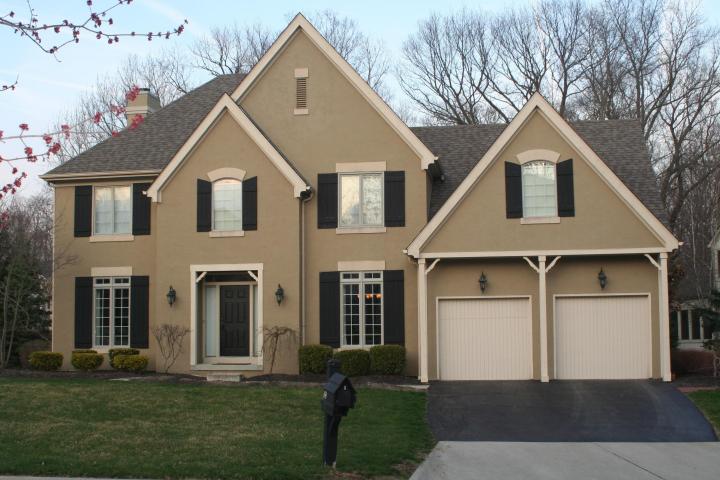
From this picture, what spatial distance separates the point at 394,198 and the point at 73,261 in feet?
29.3

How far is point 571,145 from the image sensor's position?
18.4 metres

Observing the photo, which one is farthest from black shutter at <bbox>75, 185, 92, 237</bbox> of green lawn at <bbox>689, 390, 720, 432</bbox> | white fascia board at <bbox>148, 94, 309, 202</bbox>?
green lawn at <bbox>689, 390, 720, 432</bbox>

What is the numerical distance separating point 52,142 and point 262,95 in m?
14.2

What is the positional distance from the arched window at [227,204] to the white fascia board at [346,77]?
235 cm

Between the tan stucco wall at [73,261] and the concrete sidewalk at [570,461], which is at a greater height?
the tan stucco wall at [73,261]

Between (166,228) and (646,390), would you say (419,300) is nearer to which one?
(646,390)

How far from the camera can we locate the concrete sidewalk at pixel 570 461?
10.2 m

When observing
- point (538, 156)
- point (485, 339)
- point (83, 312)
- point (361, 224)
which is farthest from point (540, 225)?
point (83, 312)

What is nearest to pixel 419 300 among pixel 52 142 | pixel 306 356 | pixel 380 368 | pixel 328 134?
pixel 380 368

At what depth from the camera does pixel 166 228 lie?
2044cm

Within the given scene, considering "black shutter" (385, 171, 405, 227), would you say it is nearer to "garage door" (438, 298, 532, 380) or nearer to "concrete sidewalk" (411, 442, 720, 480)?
"garage door" (438, 298, 532, 380)

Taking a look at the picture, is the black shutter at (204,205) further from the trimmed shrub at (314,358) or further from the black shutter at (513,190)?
the black shutter at (513,190)

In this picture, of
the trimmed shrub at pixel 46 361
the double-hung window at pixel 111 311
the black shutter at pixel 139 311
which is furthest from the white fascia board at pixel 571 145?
the trimmed shrub at pixel 46 361

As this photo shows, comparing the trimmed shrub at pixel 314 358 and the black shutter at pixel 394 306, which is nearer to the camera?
the trimmed shrub at pixel 314 358
